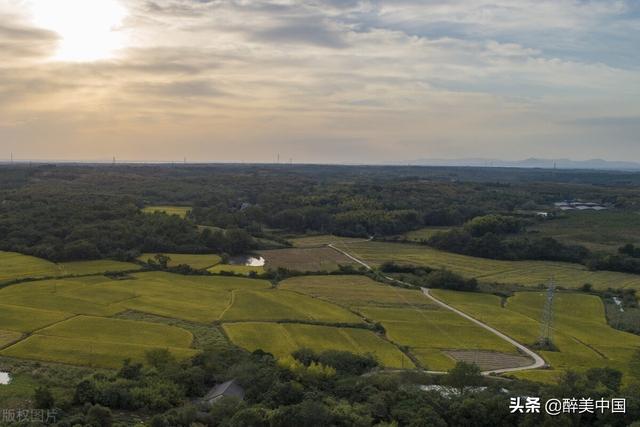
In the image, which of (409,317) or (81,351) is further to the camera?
(409,317)

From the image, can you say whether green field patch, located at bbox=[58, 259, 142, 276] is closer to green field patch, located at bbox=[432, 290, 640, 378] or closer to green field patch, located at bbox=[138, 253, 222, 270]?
green field patch, located at bbox=[138, 253, 222, 270]

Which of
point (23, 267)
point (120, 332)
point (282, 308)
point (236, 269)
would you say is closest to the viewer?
point (120, 332)

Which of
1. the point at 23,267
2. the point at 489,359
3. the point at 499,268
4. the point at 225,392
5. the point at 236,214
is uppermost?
the point at 236,214

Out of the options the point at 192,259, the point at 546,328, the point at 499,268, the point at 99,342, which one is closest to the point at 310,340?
the point at 99,342

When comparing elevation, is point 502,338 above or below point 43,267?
below

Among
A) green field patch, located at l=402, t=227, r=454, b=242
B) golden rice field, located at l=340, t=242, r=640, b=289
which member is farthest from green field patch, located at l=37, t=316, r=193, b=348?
green field patch, located at l=402, t=227, r=454, b=242

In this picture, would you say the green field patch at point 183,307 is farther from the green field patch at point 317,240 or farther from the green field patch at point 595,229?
the green field patch at point 595,229

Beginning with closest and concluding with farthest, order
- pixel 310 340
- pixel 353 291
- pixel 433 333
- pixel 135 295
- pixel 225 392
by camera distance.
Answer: pixel 225 392, pixel 310 340, pixel 433 333, pixel 135 295, pixel 353 291

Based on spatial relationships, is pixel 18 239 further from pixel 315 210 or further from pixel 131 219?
pixel 315 210

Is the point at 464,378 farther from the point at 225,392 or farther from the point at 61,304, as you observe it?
the point at 61,304
